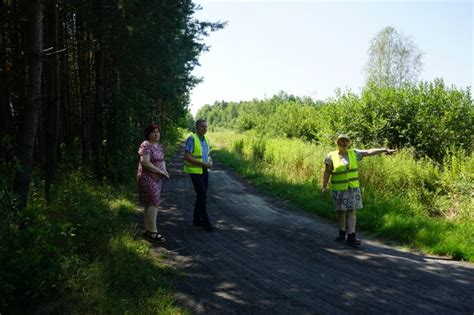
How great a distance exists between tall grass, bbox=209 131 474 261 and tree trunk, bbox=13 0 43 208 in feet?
19.8

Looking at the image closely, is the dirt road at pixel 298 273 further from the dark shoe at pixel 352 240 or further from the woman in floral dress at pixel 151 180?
the woman in floral dress at pixel 151 180

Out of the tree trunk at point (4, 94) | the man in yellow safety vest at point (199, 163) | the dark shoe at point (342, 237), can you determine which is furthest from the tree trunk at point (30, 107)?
the tree trunk at point (4, 94)

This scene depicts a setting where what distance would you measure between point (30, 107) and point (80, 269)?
7.70 feet

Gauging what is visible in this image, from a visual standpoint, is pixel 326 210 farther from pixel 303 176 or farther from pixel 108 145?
pixel 108 145

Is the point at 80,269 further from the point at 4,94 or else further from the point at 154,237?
the point at 4,94

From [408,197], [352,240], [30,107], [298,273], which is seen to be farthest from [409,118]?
[30,107]

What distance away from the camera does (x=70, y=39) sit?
46.3 ft

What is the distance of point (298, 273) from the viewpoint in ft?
18.2

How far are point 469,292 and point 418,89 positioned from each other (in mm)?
11951

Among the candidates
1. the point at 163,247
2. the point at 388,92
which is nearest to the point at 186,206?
the point at 163,247

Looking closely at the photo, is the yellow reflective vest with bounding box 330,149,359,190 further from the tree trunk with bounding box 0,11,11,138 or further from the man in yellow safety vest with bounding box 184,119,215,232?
the tree trunk with bounding box 0,11,11,138

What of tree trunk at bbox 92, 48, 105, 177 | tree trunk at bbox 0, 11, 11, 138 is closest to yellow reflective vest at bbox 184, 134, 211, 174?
tree trunk at bbox 92, 48, 105, 177

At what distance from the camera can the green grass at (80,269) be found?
3.69 metres

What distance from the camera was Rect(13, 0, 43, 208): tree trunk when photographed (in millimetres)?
5172
